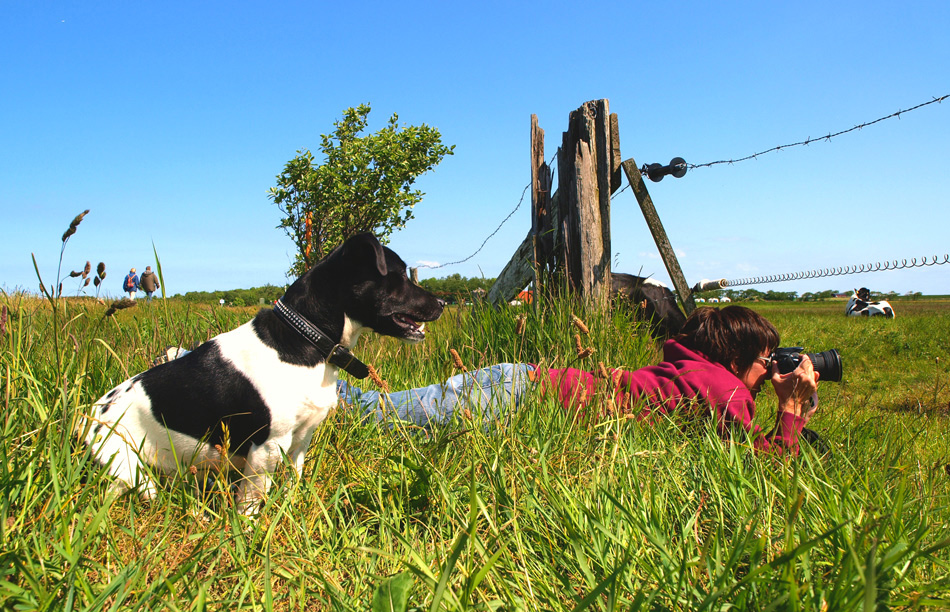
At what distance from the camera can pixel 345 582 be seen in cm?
177

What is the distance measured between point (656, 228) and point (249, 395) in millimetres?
3628

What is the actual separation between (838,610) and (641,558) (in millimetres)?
486

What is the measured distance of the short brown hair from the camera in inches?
133

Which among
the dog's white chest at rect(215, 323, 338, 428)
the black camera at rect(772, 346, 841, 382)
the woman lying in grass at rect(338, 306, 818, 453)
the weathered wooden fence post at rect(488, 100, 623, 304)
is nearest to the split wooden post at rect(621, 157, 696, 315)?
the weathered wooden fence post at rect(488, 100, 623, 304)

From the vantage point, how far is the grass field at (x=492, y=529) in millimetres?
1438

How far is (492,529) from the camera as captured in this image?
171 centimetres

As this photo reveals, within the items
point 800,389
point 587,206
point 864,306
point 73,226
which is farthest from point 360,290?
point 864,306

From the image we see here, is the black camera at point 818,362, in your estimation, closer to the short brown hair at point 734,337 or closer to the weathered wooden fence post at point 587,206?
the short brown hair at point 734,337

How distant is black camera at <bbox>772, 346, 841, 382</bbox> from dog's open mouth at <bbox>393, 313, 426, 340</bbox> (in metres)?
2.04

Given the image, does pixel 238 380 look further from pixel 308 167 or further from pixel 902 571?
pixel 308 167

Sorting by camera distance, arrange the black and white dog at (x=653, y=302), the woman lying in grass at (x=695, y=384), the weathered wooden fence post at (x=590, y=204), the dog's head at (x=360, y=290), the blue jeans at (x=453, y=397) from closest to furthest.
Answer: the blue jeans at (x=453, y=397)
the woman lying in grass at (x=695, y=384)
the dog's head at (x=360, y=290)
the weathered wooden fence post at (x=590, y=204)
the black and white dog at (x=653, y=302)

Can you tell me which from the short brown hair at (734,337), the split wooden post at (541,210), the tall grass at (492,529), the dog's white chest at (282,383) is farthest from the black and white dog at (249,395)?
the split wooden post at (541,210)

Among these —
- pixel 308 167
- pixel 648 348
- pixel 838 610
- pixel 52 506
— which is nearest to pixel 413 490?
pixel 52 506

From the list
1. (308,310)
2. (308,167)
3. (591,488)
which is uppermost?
(308,167)
